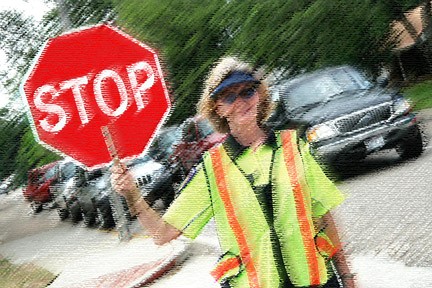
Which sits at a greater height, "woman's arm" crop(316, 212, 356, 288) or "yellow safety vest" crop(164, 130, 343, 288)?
"yellow safety vest" crop(164, 130, 343, 288)

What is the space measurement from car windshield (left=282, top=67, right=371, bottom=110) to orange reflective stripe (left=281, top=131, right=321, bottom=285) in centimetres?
6

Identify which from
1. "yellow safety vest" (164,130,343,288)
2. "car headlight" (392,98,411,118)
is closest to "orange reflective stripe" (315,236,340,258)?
"yellow safety vest" (164,130,343,288)

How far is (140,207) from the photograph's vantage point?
1.23ft

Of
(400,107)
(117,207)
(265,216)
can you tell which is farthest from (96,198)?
(400,107)

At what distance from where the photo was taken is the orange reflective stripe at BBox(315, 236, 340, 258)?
1.34ft

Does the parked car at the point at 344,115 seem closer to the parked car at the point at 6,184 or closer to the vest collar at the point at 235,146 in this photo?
the vest collar at the point at 235,146

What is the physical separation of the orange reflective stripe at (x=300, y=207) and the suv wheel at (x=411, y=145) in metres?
0.10

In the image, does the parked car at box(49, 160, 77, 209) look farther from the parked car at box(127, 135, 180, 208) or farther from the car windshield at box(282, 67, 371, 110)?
the car windshield at box(282, 67, 371, 110)

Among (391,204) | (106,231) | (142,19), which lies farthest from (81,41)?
(391,204)

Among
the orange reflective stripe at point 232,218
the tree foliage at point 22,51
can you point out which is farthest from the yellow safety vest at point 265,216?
the tree foliage at point 22,51

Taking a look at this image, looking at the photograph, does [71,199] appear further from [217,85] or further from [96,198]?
[217,85]

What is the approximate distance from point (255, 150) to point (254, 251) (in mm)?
67

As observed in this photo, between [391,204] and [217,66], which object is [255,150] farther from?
[391,204]

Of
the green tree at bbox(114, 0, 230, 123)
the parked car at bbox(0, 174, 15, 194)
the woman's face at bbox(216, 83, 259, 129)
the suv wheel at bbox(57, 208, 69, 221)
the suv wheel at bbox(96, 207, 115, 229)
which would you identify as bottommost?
the suv wheel at bbox(96, 207, 115, 229)
